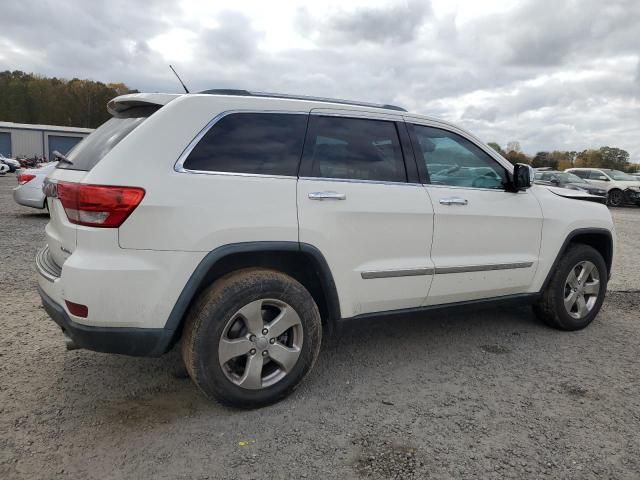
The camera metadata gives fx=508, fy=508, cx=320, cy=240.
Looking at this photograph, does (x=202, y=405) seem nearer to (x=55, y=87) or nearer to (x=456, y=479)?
(x=456, y=479)

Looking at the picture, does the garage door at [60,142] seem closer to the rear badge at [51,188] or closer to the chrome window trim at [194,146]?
the rear badge at [51,188]

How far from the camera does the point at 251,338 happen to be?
2.95 m

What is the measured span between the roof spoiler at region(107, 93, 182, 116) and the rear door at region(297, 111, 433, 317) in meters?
0.88

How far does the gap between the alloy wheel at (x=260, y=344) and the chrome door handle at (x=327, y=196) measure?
2.16 feet

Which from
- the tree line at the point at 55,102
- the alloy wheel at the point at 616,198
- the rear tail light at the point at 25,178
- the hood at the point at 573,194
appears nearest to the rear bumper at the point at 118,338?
the hood at the point at 573,194

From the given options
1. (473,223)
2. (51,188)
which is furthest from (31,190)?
(473,223)

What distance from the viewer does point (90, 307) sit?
2600mm

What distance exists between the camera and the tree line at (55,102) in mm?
78438

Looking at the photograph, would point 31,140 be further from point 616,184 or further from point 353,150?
point 353,150

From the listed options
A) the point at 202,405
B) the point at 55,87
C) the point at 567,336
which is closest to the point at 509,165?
the point at 567,336

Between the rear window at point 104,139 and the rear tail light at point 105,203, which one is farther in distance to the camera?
the rear window at point 104,139

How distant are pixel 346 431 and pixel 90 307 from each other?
1.53 metres

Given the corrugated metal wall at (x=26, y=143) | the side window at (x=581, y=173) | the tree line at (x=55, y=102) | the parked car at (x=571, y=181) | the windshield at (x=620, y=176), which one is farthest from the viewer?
the tree line at (x=55, y=102)

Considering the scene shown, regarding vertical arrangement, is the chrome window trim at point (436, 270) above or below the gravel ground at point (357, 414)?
above
